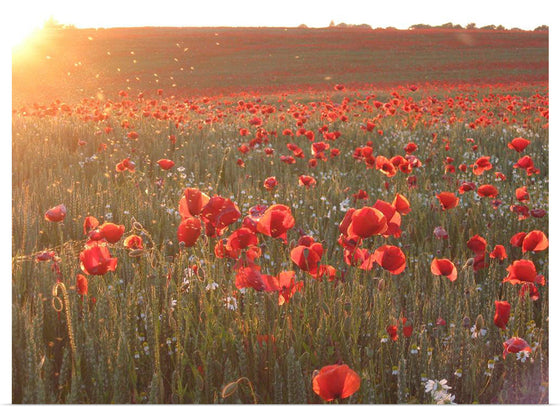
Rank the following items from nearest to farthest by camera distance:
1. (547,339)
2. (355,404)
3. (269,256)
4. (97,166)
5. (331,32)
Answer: (355,404) → (547,339) → (269,256) → (97,166) → (331,32)

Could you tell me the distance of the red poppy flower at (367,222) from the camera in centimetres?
159

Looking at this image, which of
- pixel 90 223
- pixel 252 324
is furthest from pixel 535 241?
pixel 90 223

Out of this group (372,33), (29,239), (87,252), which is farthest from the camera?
(372,33)

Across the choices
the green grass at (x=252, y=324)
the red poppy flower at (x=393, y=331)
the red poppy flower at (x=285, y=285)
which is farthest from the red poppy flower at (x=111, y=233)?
the red poppy flower at (x=393, y=331)

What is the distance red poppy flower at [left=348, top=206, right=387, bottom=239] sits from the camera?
159cm

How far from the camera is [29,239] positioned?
270 cm

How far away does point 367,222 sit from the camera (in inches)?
62.7

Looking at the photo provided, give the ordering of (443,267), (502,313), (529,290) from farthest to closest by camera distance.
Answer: (529,290) < (443,267) < (502,313)

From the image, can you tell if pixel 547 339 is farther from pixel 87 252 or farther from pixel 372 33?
pixel 372 33

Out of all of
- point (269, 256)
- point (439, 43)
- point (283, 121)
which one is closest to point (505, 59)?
point (439, 43)

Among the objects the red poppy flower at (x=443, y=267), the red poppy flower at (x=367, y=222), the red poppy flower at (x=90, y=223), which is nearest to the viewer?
the red poppy flower at (x=367, y=222)

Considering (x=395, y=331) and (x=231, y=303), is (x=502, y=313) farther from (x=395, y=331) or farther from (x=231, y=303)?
(x=231, y=303)

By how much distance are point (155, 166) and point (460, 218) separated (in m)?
2.57

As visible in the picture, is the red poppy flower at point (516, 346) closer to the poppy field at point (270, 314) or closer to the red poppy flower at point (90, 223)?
the poppy field at point (270, 314)
